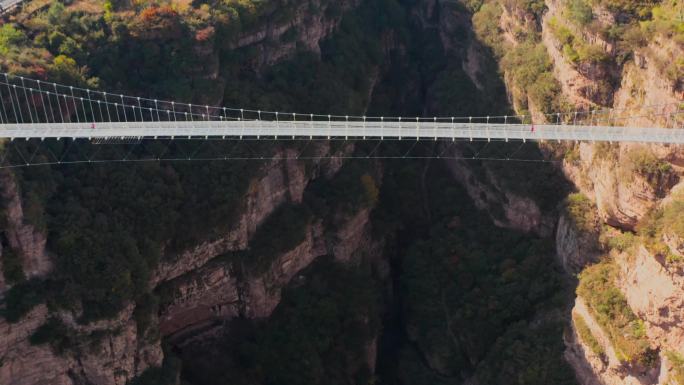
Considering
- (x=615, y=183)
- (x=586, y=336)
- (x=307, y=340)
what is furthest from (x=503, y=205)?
(x=307, y=340)

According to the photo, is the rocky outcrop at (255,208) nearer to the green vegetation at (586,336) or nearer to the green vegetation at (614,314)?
the green vegetation at (614,314)

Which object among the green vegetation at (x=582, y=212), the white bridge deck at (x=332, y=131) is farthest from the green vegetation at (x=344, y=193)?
the green vegetation at (x=582, y=212)

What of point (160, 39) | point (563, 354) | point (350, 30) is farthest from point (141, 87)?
point (563, 354)

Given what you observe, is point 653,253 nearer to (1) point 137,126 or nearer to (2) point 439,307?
(2) point 439,307

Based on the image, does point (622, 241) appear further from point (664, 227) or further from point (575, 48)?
point (575, 48)

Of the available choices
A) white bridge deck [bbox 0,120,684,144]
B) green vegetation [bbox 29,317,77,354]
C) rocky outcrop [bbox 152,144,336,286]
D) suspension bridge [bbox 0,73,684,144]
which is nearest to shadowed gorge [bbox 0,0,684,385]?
green vegetation [bbox 29,317,77,354]
